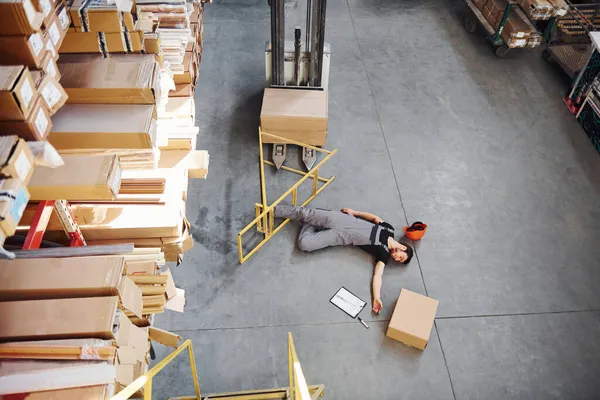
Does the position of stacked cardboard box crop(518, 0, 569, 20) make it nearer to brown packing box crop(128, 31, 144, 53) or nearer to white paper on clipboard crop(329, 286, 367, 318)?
white paper on clipboard crop(329, 286, 367, 318)

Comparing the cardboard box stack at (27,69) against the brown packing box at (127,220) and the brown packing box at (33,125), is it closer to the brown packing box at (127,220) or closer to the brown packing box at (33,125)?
the brown packing box at (33,125)

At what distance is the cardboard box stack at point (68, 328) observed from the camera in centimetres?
292

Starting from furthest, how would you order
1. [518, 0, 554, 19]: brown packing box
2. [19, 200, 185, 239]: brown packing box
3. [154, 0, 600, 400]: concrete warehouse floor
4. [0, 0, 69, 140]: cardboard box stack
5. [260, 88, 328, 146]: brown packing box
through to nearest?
1. [518, 0, 554, 19]: brown packing box
2. [260, 88, 328, 146]: brown packing box
3. [154, 0, 600, 400]: concrete warehouse floor
4. [19, 200, 185, 239]: brown packing box
5. [0, 0, 69, 140]: cardboard box stack

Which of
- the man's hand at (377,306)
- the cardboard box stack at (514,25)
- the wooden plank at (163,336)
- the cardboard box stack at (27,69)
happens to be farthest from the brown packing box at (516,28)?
the cardboard box stack at (27,69)

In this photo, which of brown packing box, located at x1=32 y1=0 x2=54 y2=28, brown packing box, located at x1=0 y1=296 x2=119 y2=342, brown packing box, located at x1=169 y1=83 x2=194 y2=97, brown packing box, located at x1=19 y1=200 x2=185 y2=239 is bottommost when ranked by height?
brown packing box, located at x1=19 y1=200 x2=185 y2=239

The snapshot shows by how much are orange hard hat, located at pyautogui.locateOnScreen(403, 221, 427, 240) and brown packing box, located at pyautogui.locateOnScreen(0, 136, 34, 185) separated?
563 centimetres

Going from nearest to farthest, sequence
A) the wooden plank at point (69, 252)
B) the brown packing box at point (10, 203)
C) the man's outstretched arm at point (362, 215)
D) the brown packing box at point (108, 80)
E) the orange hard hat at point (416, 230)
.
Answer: the brown packing box at point (10, 203)
the wooden plank at point (69, 252)
the brown packing box at point (108, 80)
the orange hard hat at point (416, 230)
the man's outstretched arm at point (362, 215)

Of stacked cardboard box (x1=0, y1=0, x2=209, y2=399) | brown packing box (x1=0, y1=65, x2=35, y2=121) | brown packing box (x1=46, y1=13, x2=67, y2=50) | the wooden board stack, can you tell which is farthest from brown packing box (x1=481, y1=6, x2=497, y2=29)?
brown packing box (x1=0, y1=65, x2=35, y2=121)

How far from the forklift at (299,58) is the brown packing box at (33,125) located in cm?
541

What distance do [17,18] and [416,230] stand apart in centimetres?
583

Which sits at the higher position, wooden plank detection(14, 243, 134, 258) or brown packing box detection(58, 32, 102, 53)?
brown packing box detection(58, 32, 102, 53)

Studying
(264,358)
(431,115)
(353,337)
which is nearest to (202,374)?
(264,358)

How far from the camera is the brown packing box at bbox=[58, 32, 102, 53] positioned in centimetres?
379

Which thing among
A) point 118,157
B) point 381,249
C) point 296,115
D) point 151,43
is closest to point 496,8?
point 296,115
